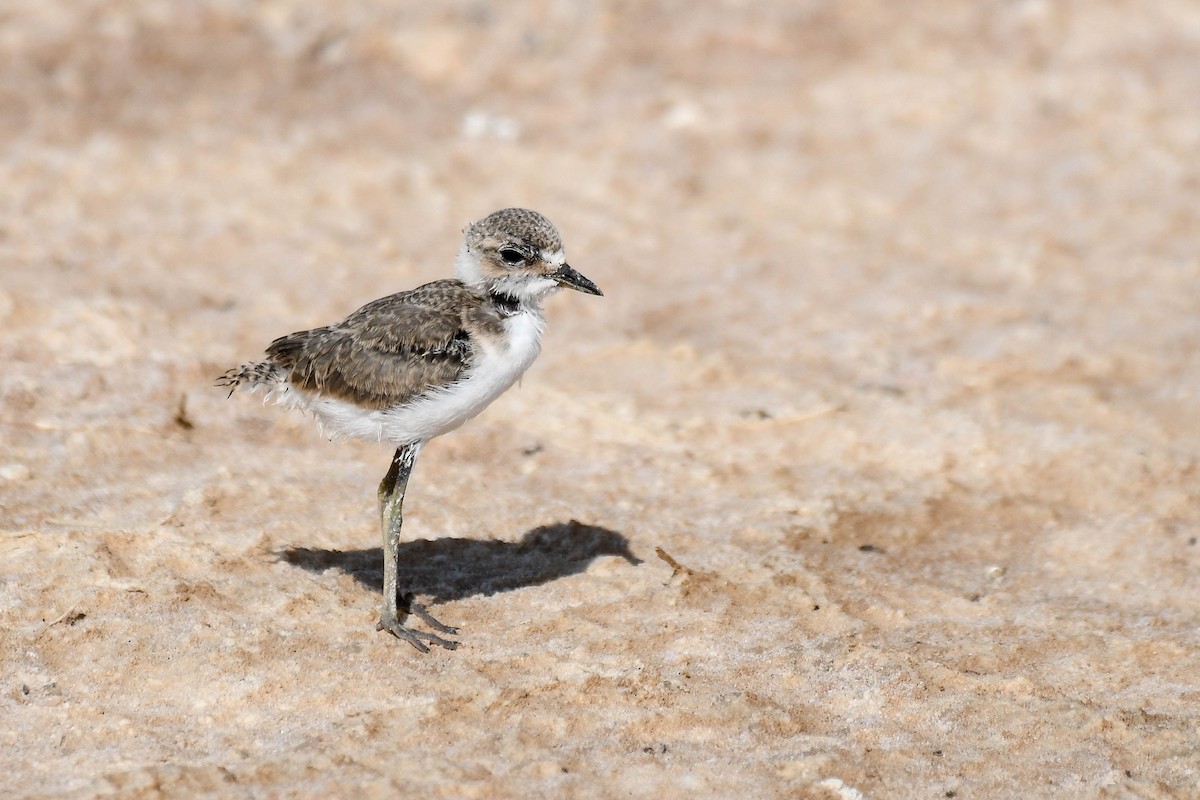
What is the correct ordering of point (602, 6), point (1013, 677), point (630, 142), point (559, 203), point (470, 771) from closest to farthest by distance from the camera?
point (470, 771) < point (1013, 677) < point (559, 203) < point (630, 142) < point (602, 6)

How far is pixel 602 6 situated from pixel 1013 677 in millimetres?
8316

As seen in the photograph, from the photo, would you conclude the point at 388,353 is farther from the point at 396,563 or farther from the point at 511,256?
the point at 396,563

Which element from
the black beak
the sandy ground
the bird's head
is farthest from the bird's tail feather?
the black beak

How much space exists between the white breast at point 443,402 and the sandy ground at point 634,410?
0.79 metres

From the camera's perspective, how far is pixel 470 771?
4844 mm

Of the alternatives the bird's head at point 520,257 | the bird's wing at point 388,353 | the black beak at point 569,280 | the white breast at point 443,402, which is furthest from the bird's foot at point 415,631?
the black beak at point 569,280

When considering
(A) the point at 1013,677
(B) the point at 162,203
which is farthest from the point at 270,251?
(A) the point at 1013,677

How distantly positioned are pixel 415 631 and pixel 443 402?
0.98 meters

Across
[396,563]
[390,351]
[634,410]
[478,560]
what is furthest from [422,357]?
[634,410]

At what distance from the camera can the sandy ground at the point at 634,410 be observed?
520 cm

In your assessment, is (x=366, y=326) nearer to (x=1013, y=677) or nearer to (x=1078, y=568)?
(x=1013, y=677)

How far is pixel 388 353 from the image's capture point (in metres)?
5.80

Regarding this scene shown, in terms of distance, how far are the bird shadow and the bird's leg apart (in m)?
0.29

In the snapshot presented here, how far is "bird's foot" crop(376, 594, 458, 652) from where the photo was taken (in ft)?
18.7
